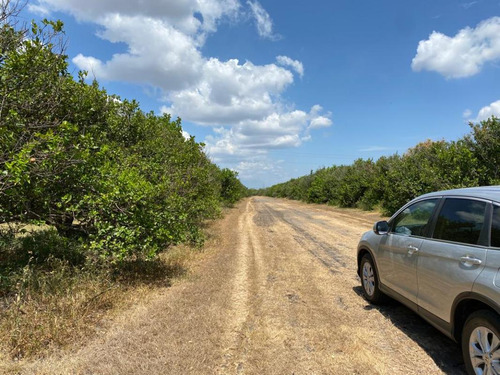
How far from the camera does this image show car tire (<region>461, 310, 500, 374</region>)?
265 cm

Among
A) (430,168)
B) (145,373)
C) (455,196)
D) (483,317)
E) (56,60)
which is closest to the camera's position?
(483,317)

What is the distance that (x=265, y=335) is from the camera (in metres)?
4.25

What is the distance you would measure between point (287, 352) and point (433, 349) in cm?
172

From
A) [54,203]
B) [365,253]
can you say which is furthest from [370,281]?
[54,203]

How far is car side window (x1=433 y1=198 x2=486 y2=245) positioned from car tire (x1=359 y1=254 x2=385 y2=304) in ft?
5.42

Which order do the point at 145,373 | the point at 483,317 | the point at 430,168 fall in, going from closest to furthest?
the point at 483,317
the point at 145,373
the point at 430,168

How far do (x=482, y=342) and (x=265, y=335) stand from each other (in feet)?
7.92

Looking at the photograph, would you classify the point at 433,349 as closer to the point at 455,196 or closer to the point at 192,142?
the point at 455,196

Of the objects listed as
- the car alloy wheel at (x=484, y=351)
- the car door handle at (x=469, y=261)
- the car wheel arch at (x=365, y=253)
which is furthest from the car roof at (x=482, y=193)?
the car wheel arch at (x=365, y=253)

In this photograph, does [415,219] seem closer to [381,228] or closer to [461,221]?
[381,228]

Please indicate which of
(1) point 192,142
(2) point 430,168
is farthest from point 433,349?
(2) point 430,168

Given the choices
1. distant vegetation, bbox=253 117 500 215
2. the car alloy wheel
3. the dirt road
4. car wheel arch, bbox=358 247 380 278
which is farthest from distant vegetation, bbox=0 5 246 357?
distant vegetation, bbox=253 117 500 215

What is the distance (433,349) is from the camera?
3.78 m

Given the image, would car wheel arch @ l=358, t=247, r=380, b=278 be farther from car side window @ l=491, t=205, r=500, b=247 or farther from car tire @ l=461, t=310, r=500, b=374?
car side window @ l=491, t=205, r=500, b=247
